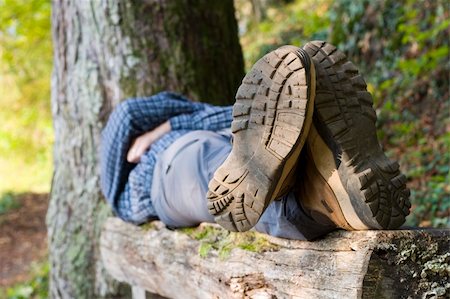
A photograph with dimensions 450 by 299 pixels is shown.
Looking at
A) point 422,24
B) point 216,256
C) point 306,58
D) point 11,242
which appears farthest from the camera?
point 11,242

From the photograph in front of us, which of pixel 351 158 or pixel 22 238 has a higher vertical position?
pixel 351 158

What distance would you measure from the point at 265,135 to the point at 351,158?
0.24 metres

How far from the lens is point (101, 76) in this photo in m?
3.72

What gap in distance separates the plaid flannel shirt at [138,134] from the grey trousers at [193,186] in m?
0.17

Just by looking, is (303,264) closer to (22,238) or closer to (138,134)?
(138,134)

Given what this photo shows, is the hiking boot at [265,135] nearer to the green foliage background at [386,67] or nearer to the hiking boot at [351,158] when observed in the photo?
the hiking boot at [351,158]

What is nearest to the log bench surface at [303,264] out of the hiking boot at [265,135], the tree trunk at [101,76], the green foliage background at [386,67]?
the hiking boot at [265,135]

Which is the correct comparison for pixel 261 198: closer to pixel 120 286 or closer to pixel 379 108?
pixel 120 286

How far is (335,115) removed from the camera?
171 centimetres

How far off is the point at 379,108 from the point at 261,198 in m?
4.42

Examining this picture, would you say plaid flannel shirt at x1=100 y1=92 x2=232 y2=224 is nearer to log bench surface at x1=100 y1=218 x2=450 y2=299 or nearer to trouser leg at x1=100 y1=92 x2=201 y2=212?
trouser leg at x1=100 y1=92 x2=201 y2=212

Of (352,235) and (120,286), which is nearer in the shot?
(352,235)

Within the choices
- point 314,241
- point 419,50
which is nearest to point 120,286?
point 314,241

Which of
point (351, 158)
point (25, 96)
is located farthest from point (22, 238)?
point (351, 158)
